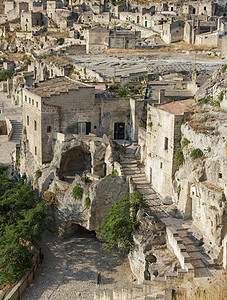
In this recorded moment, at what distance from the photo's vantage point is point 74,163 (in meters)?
36.2

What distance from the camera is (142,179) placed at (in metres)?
32.6

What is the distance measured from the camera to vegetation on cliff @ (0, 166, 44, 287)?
27188 millimetres

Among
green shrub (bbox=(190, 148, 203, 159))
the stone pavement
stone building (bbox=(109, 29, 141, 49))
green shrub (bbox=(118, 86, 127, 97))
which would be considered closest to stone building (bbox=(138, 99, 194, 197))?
green shrub (bbox=(190, 148, 203, 159))

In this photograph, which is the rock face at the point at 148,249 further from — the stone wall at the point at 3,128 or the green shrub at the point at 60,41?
the green shrub at the point at 60,41

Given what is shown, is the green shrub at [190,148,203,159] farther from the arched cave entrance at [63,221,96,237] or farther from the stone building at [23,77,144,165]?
the arched cave entrance at [63,221,96,237]

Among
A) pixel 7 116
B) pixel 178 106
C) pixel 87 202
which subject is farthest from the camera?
pixel 7 116

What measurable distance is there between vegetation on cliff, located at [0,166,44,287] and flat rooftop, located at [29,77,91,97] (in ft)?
22.7

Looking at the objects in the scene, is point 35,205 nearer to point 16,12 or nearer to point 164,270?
point 164,270

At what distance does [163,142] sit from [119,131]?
7399 millimetres

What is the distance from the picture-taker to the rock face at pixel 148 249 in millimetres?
25484

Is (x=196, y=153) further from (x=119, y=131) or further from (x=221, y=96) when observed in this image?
(x=119, y=131)

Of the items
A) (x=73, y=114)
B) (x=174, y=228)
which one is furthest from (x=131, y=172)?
(x=174, y=228)

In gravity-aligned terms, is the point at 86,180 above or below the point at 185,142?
below

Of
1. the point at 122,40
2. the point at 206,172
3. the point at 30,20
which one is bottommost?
the point at 206,172
